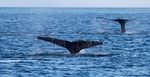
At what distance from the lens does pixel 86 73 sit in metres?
44.3

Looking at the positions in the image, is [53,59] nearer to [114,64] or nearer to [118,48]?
[114,64]

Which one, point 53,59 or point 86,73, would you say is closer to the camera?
point 86,73

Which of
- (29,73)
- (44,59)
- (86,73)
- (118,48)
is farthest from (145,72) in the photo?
(118,48)

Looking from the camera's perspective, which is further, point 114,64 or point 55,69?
point 114,64

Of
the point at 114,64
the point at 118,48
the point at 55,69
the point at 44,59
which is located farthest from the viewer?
the point at 118,48

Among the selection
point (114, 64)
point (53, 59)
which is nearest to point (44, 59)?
point (53, 59)

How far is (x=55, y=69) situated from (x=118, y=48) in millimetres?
23108

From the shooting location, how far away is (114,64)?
5041cm

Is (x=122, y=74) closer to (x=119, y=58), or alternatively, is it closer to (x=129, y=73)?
(x=129, y=73)

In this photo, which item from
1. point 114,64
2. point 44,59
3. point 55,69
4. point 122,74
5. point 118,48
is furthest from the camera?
point 118,48

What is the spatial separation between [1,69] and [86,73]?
6208mm

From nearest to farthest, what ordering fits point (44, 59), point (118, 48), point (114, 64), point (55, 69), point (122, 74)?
1. point (122, 74)
2. point (55, 69)
3. point (114, 64)
4. point (44, 59)
5. point (118, 48)

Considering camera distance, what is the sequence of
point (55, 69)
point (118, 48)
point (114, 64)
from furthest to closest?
point (118, 48) → point (114, 64) → point (55, 69)

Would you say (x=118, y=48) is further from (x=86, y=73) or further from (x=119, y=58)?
(x=86, y=73)
